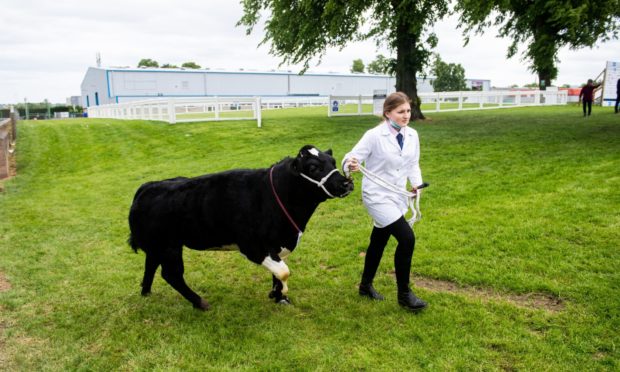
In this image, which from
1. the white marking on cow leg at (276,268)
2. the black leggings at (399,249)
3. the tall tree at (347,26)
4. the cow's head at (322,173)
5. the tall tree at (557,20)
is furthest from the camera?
the tall tree at (347,26)

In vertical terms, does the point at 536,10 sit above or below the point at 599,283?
above

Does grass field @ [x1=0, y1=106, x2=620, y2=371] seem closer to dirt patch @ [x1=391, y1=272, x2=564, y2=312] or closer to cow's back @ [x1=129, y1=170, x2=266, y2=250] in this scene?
dirt patch @ [x1=391, y1=272, x2=564, y2=312]

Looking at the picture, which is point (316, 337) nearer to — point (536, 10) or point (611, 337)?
point (611, 337)

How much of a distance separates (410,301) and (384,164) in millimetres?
1460

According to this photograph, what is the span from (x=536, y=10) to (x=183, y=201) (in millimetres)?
12147

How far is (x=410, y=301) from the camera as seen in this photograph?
462 centimetres

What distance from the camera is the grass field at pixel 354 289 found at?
156 inches

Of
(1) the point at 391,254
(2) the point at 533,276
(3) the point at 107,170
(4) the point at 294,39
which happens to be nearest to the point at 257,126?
(4) the point at 294,39

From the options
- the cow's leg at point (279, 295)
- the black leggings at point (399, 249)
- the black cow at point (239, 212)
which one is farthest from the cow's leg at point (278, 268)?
the black leggings at point (399, 249)

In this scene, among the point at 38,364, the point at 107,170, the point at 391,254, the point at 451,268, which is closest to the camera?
the point at 38,364

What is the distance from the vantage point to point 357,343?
4.12 meters

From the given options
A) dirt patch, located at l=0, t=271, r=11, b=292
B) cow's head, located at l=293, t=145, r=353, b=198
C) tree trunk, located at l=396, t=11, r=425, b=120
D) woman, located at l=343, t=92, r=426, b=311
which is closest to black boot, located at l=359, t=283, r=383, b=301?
woman, located at l=343, t=92, r=426, b=311

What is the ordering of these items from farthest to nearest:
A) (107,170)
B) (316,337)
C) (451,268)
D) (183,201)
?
1. (107,170)
2. (451,268)
3. (183,201)
4. (316,337)

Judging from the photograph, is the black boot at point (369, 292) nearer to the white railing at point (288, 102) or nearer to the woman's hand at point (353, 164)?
the woman's hand at point (353, 164)
